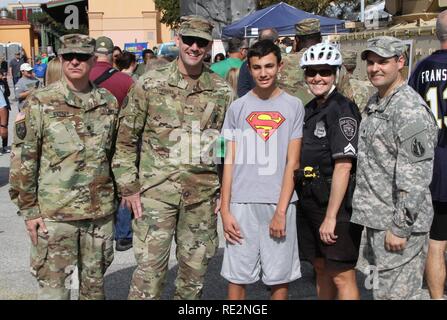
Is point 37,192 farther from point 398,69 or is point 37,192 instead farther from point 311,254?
point 398,69

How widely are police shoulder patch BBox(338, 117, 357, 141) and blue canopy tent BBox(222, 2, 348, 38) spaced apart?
9.04m

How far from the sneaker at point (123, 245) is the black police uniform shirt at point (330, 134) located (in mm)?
3252

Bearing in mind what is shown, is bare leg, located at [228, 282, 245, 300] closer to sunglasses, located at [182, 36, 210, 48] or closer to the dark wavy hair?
the dark wavy hair

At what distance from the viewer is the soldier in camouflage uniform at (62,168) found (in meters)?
4.03

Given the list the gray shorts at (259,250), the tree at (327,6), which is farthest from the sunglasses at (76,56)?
the tree at (327,6)

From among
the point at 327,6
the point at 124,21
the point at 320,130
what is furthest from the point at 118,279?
the point at 124,21

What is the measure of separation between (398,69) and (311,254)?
1.30 m

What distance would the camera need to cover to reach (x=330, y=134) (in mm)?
4020

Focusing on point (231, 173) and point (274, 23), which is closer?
point (231, 173)

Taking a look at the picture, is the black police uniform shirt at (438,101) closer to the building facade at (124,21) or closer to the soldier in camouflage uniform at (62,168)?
the soldier in camouflage uniform at (62,168)

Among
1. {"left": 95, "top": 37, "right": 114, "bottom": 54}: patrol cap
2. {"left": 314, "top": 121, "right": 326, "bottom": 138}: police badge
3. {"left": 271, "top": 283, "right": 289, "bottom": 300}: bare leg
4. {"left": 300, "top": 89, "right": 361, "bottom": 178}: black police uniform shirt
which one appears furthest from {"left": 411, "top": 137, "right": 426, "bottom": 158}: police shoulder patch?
{"left": 95, "top": 37, "right": 114, "bottom": 54}: patrol cap

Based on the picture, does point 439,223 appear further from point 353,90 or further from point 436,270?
point 353,90

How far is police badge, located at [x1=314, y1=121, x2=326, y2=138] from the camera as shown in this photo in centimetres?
407

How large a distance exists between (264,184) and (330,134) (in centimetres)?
50
